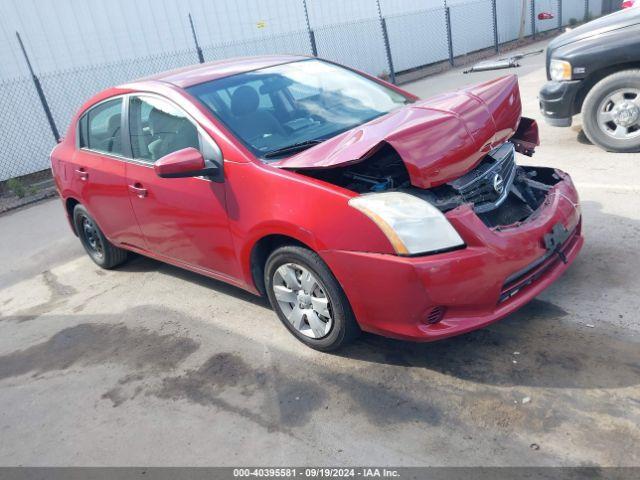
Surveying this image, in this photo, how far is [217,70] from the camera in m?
4.24

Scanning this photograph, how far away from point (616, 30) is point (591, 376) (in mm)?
4196

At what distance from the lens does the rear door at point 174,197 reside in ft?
12.0

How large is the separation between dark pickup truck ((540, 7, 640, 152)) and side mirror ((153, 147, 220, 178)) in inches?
168

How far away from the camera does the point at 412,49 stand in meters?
18.0

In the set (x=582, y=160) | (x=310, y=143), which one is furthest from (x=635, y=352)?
(x=582, y=160)

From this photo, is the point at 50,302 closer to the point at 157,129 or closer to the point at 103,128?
the point at 103,128

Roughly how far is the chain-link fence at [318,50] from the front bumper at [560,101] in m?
8.17

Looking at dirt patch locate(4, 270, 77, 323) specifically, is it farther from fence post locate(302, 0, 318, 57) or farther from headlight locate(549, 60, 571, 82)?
fence post locate(302, 0, 318, 57)

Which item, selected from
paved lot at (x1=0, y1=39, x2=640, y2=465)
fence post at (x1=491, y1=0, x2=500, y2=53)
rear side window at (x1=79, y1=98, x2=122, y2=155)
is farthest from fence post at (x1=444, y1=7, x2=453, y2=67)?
rear side window at (x1=79, y1=98, x2=122, y2=155)

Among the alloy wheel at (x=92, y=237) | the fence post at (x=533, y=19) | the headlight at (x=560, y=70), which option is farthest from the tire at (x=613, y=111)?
the fence post at (x=533, y=19)

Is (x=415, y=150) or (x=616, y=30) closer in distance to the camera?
(x=415, y=150)

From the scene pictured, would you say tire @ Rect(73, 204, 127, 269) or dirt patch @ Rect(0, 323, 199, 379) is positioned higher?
tire @ Rect(73, 204, 127, 269)

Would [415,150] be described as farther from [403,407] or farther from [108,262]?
[108,262]

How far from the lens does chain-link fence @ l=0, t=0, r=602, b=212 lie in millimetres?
10484
